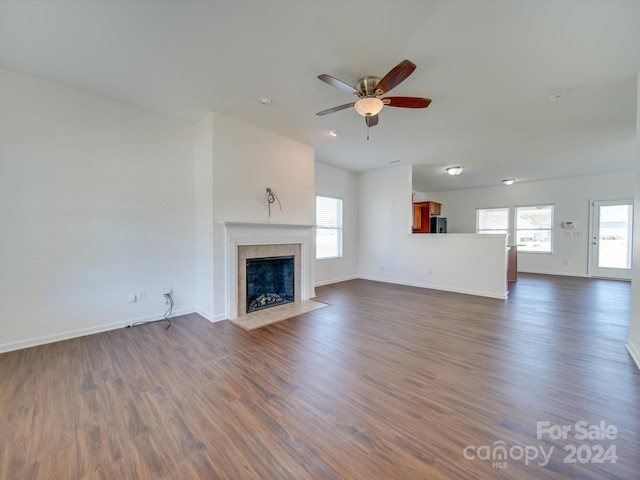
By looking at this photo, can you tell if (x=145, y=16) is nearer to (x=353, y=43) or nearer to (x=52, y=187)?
(x=353, y=43)

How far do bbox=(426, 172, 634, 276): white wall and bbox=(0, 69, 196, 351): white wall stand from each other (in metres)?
8.78

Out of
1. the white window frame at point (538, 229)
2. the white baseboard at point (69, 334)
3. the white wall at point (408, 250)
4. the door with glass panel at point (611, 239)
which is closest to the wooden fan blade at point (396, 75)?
the white wall at point (408, 250)

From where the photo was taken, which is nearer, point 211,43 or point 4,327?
point 211,43

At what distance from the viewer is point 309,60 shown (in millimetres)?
2318

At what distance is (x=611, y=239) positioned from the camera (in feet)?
21.0

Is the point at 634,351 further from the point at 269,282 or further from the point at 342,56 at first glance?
the point at 269,282

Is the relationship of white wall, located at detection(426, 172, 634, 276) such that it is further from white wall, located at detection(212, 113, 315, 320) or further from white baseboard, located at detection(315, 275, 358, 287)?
white wall, located at detection(212, 113, 315, 320)

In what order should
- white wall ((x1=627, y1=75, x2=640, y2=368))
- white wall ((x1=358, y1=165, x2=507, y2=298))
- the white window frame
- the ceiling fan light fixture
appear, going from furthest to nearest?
the white window frame, white wall ((x1=358, y1=165, x2=507, y2=298)), the ceiling fan light fixture, white wall ((x1=627, y1=75, x2=640, y2=368))

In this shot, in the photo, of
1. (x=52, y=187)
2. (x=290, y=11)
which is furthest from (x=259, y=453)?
(x=52, y=187)

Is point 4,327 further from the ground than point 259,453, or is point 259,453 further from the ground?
point 4,327

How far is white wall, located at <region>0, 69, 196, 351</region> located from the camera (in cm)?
255

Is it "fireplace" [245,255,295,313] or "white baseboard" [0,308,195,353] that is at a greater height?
"fireplace" [245,255,295,313]

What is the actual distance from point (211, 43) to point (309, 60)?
84 centimetres

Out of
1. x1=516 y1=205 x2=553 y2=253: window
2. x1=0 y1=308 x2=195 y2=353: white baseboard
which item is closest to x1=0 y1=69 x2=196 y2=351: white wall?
x1=0 y1=308 x2=195 y2=353: white baseboard
